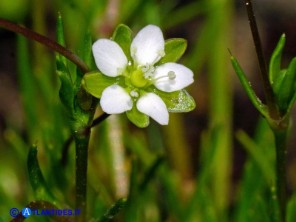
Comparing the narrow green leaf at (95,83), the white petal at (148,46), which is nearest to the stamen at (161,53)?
the white petal at (148,46)

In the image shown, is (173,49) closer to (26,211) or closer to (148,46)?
(148,46)

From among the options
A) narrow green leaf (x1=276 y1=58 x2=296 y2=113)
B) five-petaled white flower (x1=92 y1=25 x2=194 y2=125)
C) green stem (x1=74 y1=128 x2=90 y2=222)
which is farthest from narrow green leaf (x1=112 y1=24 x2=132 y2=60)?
narrow green leaf (x1=276 y1=58 x2=296 y2=113)

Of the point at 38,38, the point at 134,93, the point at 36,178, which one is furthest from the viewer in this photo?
the point at 36,178

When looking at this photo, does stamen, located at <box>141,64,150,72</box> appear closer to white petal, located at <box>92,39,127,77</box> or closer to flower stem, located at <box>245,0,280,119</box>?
white petal, located at <box>92,39,127,77</box>

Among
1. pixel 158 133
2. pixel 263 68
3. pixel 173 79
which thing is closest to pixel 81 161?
pixel 173 79

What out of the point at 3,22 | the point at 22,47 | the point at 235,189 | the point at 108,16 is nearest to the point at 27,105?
the point at 22,47

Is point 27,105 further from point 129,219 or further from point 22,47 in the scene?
point 129,219
